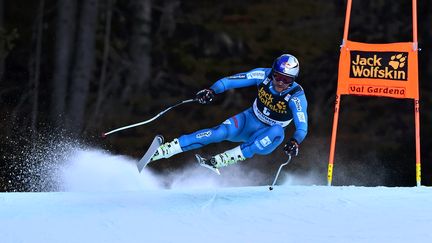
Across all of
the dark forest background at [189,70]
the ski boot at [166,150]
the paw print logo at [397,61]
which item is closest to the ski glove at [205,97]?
the ski boot at [166,150]

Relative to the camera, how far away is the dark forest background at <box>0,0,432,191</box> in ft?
49.5

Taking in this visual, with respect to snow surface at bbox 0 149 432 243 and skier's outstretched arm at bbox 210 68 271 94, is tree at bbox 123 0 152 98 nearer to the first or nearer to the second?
skier's outstretched arm at bbox 210 68 271 94

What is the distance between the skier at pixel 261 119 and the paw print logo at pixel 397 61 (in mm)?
A: 1291

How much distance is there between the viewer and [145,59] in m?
17.0

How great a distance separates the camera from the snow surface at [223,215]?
5863mm

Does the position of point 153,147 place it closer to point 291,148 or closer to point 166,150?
point 166,150

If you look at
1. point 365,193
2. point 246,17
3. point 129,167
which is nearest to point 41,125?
point 129,167

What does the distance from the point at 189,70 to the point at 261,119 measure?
31.6ft

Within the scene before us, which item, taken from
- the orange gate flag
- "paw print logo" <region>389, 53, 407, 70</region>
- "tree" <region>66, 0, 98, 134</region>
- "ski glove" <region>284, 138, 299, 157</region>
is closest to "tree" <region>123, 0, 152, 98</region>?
"tree" <region>66, 0, 98, 134</region>

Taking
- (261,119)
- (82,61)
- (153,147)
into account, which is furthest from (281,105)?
(82,61)

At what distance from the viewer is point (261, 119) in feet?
26.3

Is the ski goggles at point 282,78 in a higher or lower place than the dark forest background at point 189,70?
higher

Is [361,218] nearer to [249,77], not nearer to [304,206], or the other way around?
[304,206]

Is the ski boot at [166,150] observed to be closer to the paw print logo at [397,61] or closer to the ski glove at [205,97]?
the ski glove at [205,97]
